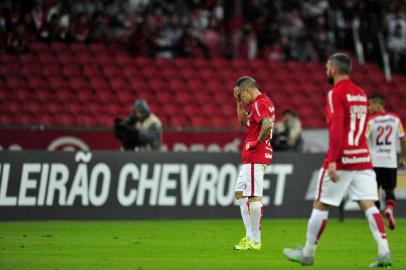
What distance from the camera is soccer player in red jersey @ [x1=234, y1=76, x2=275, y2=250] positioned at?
502 inches

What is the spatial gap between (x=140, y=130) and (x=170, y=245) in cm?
708

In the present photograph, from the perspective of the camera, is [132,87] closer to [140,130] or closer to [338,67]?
[140,130]

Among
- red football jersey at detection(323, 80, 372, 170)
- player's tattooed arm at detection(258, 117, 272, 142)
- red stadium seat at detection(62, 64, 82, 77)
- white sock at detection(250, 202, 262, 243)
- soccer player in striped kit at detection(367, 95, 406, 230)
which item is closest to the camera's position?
red football jersey at detection(323, 80, 372, 170)

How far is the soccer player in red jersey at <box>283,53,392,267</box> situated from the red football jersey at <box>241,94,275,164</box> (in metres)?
2.66

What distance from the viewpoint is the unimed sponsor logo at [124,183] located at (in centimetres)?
1875

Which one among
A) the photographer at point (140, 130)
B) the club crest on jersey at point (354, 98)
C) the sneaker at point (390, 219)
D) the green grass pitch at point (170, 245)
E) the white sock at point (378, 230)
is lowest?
the green grass pitch at point (170, 245)

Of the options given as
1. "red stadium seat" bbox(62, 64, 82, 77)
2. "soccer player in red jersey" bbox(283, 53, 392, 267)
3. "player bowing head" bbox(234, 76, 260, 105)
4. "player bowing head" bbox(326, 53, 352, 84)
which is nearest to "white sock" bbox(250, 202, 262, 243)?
"player bowing head" bbox(234, 76, 260, 105)

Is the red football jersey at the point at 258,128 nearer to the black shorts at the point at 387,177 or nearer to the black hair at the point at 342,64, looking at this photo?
the black hair at the point at 342,64

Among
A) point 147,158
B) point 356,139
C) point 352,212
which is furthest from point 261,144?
point 352,212

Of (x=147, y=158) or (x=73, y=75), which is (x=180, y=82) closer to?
(x=73, y=75)

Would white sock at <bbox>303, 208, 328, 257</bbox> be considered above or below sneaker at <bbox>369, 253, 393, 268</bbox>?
above

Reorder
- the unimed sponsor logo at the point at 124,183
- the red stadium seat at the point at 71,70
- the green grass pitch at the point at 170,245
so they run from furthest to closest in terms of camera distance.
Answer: the red stadium seat at the point at 71,70, the unimed sponsor logo at the point at 124,183, the green grass pitch at the point at 170,245

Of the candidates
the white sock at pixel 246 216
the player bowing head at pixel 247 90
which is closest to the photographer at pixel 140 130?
the white sock at pixel 246 216

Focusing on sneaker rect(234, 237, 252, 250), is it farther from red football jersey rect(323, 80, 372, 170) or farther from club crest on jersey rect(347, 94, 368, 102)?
club crest on jersey rect(347, 94, 368, 102)
